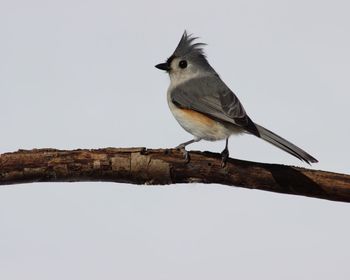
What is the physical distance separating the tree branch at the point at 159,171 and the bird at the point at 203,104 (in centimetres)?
13

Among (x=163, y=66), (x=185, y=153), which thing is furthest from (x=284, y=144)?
(x=163, y=66)

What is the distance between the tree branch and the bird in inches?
5.2

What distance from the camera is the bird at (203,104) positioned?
575 cm

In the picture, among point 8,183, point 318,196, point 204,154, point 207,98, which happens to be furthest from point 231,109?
point 8,183

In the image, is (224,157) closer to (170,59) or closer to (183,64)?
(183,64)

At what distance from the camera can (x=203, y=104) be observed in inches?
252

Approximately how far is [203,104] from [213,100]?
0.41 feet

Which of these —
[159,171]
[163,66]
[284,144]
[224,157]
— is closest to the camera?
[159,171]

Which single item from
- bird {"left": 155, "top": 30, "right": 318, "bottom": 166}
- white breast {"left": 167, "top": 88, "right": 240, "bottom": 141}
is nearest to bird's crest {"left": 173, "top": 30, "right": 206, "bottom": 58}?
bird {"left": 155, "top": 30, "right": 318, "bottom": 166}

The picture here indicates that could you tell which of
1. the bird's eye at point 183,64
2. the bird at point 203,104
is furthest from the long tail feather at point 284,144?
the bird's eye at point 183,64

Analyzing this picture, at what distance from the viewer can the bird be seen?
5.75m

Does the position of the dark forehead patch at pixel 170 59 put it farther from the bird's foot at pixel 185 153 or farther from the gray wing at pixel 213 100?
the bird's foot at pixel 185 153

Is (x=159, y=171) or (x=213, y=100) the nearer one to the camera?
(x=159, y=171)

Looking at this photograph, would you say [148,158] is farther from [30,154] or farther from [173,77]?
[173,77]
